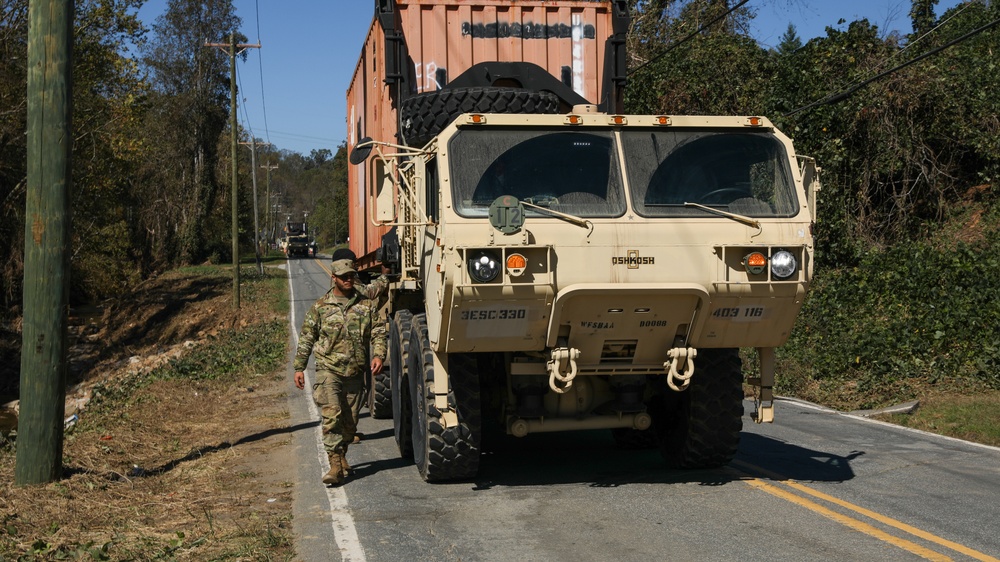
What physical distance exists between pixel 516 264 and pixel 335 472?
8.82ft

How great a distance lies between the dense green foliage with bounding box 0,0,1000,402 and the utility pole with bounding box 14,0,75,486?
10.3 metres

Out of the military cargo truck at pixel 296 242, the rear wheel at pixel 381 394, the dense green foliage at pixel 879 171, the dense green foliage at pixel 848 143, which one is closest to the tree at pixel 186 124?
the military cargo truck at pixel 296 242

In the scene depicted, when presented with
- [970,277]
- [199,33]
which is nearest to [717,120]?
[970,277]

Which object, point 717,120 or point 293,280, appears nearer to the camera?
point 717,120

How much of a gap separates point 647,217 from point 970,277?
1103 cm

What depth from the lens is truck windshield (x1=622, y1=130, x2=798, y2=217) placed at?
25.6 feet

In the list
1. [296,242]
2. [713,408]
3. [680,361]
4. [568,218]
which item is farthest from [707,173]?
[296,242]

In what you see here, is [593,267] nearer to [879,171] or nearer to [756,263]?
[756,263]

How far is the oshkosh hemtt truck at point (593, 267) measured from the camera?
7.43 meters

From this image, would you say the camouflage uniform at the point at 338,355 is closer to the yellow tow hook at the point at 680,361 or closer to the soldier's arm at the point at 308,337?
the soldier's arm at the point at 308,337

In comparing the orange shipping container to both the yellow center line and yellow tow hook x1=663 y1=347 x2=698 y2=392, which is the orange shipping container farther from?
the yellow center line

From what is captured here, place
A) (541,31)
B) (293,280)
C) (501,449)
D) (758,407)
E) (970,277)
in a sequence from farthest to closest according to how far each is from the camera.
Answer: (293,280) < (970,277) < (541,31) < (501,449) < (758,407)

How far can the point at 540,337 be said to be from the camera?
769 centimetres

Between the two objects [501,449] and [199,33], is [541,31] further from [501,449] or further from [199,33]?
[199,33]
